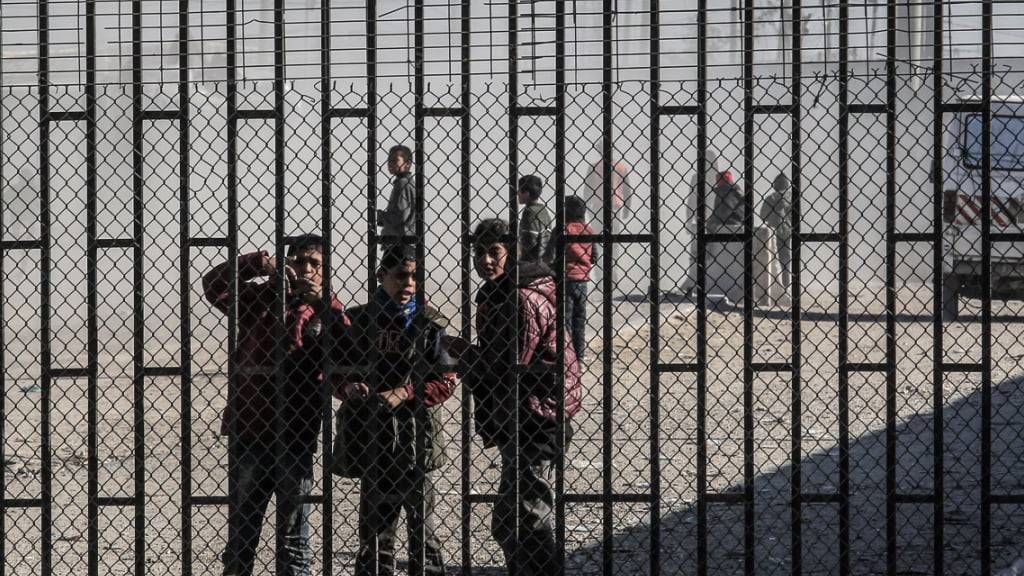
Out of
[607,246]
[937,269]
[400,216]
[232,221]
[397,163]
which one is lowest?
[937,269]

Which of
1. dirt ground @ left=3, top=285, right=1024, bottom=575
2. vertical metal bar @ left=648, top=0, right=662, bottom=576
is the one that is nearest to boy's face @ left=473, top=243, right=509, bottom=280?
vertical metal bar @ left=648, top=0, right=662, bottom=576

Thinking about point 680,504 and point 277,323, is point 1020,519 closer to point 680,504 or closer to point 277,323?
point 680,504

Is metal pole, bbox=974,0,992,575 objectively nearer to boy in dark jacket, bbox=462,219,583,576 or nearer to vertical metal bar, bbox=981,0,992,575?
vertical metal bar, bbox=981,0,992,575

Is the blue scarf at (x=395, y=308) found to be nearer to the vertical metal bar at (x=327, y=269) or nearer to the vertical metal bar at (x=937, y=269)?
the vertical metal bar at (x=327, y=269)

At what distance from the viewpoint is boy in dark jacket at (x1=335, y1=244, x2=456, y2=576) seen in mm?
4734

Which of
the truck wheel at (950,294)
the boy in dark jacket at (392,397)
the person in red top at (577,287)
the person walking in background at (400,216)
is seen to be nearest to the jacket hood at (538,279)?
the boy in dark jacket at (392,397)

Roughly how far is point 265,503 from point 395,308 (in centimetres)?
97

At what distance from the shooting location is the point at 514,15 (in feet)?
14.8

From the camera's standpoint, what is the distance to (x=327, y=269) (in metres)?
4.56

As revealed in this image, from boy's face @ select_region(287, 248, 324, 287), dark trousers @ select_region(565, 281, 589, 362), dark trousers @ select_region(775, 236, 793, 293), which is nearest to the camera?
boy's face @ select_region(287, 248, 324, 287)

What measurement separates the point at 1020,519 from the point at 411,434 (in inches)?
146

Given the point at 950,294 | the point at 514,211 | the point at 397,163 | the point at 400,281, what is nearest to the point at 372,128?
the point at 514,211

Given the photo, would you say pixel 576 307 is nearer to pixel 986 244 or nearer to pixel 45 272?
pixel 986 244

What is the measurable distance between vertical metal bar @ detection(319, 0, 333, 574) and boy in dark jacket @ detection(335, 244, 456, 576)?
14 cm
